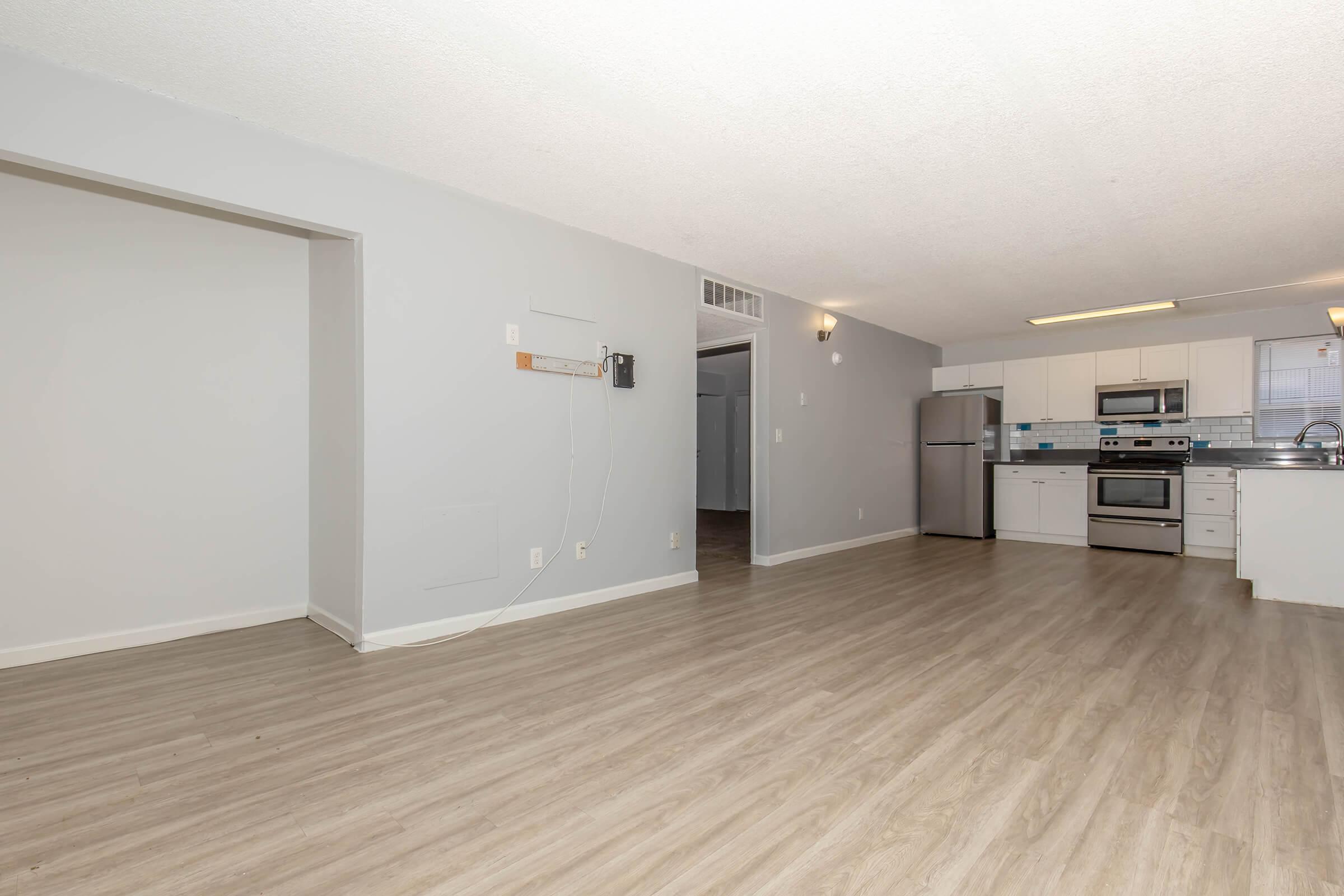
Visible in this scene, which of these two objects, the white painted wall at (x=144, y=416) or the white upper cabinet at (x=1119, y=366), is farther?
the white upper cabinet at (x=1119, y=366)

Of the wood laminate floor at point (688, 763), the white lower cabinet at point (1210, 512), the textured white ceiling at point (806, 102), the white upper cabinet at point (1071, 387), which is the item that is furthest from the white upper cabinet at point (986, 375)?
the wood laminate floor at point (688, 763)

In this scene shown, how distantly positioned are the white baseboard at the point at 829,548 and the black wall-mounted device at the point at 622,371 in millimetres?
2147

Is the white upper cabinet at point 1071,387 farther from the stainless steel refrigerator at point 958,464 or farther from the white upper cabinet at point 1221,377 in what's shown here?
the white upper cabinet at point 1221,377

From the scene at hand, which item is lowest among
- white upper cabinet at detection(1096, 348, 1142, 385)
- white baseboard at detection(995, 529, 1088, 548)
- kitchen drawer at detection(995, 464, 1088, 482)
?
white baseboard at detection(995, 529, 1088, 548)

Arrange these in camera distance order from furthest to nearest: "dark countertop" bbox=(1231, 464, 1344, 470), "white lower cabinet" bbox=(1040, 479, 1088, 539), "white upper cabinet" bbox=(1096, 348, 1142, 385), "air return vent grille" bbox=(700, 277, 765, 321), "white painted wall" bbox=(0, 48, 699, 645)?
1. "white lower cabinet" bbox=(1040, 479, 1088, 539)
2. "white upper cabinet" bbox=(1096, 348, 1142, 385)
3. "air return vent grille" bbox=(700, 277, 765, 321)
4. "dark countertop" bbox=(1231, 464, 1344, 470)
5. "white painted wall" bbox=(0, 48, 699, 645)

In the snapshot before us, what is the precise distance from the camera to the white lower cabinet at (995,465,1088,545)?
21.9ft

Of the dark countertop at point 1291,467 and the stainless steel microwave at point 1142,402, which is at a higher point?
the stainless steel microwave at point 1142,402

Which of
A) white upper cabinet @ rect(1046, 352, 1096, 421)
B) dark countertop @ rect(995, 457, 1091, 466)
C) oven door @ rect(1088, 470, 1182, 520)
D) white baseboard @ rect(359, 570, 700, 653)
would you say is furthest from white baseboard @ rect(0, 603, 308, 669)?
white upper cabinet @ rect(1046, 352, 1096, 421)

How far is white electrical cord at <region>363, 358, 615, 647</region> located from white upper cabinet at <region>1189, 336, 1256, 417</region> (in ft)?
19.6

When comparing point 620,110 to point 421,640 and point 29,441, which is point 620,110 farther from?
point 29,441

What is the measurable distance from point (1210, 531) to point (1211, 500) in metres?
0.30

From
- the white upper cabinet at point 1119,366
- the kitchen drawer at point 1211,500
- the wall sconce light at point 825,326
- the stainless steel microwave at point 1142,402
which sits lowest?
the kitchen drawer at point 1211,500

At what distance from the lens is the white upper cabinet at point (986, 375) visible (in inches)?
295

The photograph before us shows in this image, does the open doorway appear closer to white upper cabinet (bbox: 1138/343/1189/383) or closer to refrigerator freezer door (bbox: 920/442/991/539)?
refrigerator freezer door (bbox: 920/442/991/539)
